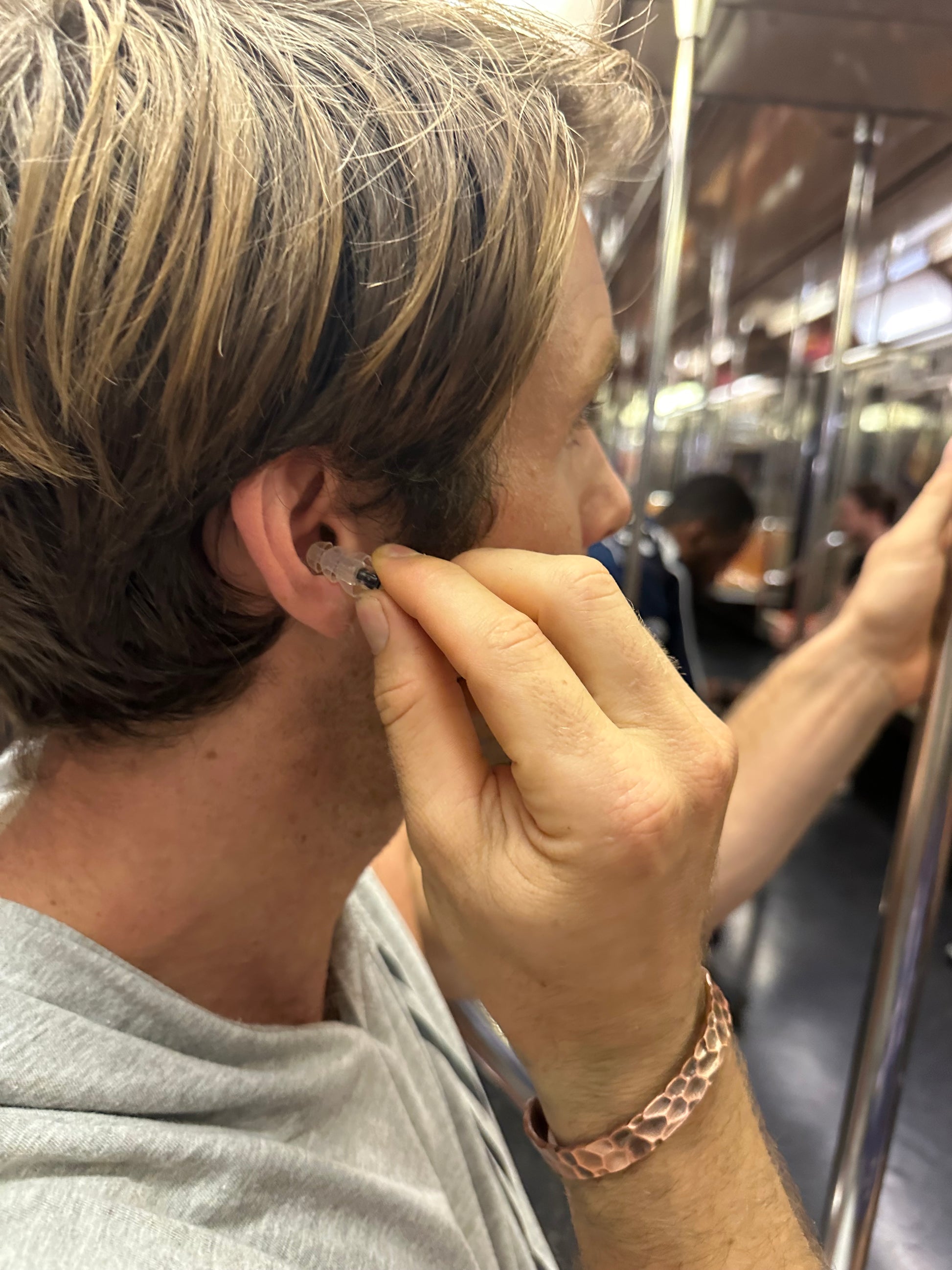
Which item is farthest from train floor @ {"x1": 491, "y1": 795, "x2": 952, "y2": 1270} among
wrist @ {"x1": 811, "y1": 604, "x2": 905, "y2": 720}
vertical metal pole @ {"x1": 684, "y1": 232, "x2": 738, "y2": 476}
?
vertical metal pole @ {"x1": 684, "y1": 232, "x2": 738, "y2": 476}

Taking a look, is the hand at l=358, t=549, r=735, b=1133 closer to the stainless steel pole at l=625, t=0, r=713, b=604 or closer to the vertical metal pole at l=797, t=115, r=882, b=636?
the stainless steel pole at l=625, t=0, r=713, b=604

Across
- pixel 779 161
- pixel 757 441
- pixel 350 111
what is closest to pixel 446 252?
pixel 350 111

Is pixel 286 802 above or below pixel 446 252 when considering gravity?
below

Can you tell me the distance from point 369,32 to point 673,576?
1.71 meters

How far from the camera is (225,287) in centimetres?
44

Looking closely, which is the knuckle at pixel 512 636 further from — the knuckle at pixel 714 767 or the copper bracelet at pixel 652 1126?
the copper bracelet at pixel 652 1126

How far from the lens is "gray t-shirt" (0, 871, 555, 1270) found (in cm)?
40

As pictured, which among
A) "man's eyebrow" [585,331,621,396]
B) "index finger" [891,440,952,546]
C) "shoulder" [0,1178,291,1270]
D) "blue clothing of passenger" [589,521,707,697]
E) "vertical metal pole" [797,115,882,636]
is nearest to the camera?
"shoulder" [0,1178,291,1270]

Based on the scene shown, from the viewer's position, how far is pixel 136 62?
442 millimetres

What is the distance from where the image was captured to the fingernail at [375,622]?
495 millimetres

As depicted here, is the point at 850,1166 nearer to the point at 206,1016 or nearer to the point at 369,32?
the point at 206,1016

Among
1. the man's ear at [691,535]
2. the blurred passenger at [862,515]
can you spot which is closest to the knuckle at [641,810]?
the man's ear at [691,535]

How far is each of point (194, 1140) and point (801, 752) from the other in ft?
2.67

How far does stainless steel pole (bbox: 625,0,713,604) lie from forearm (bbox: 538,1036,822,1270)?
46 cm
